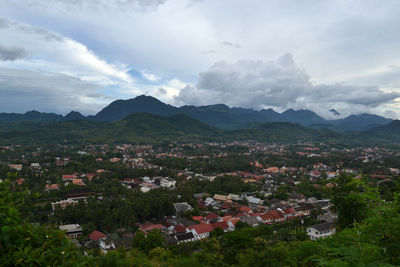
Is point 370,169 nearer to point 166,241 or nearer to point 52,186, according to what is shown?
point 166,241

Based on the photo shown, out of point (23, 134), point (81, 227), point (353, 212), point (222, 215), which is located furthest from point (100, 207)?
point (23, 134)

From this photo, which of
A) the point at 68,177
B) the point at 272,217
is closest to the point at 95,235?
the point at 272,217

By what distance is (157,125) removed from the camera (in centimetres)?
14212

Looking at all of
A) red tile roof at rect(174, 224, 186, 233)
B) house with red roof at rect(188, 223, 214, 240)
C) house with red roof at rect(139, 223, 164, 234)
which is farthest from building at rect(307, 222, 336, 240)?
house with red roof at rect(139, 223, 164, 234)

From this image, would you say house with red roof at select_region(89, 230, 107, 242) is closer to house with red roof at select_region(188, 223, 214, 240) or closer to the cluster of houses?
house with red roof at select_region(188, 223, 214, 240)

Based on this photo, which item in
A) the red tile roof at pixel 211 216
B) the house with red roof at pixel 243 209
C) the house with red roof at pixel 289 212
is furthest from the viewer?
the house with red roof at pixel 243 209

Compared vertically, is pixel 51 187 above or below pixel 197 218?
above

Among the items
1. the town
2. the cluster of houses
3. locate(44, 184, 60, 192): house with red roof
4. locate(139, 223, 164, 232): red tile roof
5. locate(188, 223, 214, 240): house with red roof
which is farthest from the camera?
the cluster of houses

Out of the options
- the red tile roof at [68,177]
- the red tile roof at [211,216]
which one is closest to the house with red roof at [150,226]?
the red tile roof at [211,216]

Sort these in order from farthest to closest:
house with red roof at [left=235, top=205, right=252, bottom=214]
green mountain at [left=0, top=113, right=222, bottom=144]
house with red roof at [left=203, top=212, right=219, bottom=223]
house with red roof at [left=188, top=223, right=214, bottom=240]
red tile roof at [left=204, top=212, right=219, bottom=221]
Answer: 1. green mountain at [left=0, top=113, right=222, bottom=144]
2. house with red roof at [left=235, top=205, right=252, bottom=214]
3. red tile roof at [left=204, top=212, right=219, bottom=221]
4. house with red roof at [left=203, top=212, right=219, bottom=223]
5. house with red roof at [left=188, top=223, right=214, bottom=240]

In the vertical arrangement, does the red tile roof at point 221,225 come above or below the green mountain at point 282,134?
below

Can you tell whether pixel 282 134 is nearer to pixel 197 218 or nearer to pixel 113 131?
pixel 113 131

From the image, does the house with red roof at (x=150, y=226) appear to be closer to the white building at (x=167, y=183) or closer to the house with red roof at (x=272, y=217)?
the house with red roof at (x=272, y=217)

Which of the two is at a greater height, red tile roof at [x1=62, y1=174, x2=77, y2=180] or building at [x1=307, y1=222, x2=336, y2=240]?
building at [x1=307, y1=222, x2=336, y2=240]
